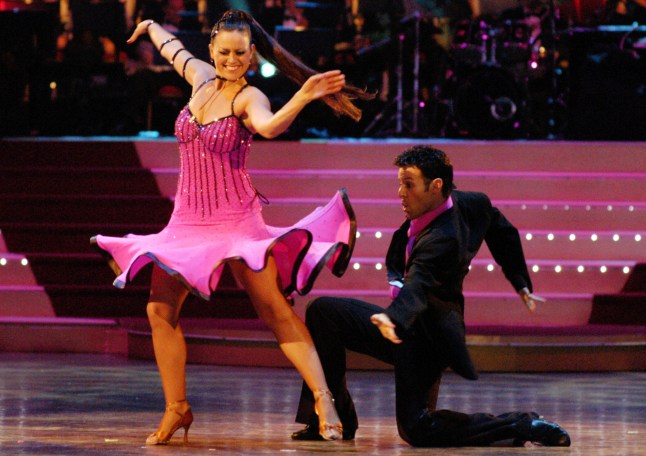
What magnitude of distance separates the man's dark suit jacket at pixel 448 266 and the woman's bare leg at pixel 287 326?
0.36 meters

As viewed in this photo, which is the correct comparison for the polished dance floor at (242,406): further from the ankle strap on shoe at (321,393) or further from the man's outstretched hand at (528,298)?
the man's outstretched hand at (528,298)

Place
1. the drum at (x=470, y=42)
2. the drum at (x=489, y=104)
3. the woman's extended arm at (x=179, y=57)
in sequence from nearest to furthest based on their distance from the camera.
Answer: the woman's extended arm at (x=179, y=57)
the drum at (x=489, y=104)
the drum at (x=470, y=42)

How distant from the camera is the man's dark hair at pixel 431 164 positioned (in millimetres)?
4242

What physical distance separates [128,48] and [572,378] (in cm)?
708

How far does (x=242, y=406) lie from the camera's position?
548 centimetres

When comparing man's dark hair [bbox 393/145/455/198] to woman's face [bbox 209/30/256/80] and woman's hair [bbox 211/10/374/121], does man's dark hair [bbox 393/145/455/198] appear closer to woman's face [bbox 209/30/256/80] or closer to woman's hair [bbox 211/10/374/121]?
woman's hair [bbox 211/10/374/121]

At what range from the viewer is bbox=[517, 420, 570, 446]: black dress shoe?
4.29 m

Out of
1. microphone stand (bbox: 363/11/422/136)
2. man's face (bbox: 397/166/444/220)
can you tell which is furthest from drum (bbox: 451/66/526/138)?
man's face (bbox: 397/166/444/220)

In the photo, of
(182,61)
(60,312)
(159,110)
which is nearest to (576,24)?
(159,110)

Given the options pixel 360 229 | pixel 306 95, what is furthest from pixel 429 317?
pixel 360 229

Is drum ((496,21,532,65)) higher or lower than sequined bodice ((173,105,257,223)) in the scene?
lower

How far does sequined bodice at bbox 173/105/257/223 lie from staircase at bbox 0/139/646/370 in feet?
8.69

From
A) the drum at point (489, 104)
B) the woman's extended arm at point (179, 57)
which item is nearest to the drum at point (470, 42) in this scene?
the drum at point (489, 104)

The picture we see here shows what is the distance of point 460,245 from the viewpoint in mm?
4230
